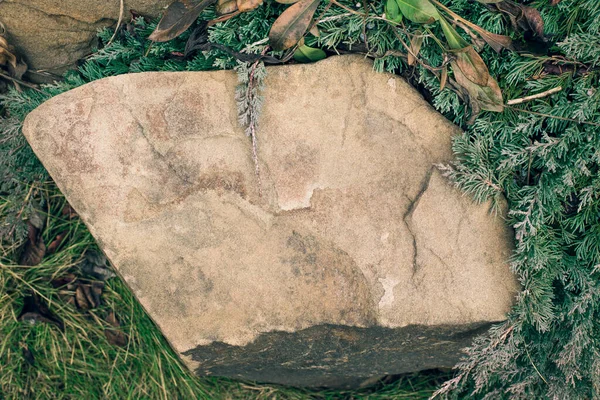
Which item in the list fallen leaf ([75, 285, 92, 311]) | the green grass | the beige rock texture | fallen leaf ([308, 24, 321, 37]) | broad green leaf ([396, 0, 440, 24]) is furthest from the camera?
fallen leaf ([75, 285, 92, 311])

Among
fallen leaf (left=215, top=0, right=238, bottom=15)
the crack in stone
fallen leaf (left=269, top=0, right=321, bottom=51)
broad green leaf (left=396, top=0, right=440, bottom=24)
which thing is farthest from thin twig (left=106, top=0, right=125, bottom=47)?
the crack in stone

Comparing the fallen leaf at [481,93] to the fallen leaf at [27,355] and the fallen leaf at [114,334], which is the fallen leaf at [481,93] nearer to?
the fallen leaf at [114,334]

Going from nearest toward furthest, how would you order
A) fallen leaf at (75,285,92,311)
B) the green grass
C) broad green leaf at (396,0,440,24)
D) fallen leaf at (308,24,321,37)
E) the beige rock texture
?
broad green leaf at (396,0,440,24) < fallen leaf at (308,24,321,37) < the beige rock texture < the green grass < fallen leaf at (75,285,92,311)

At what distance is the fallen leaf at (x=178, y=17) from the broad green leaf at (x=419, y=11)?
0.87 meters

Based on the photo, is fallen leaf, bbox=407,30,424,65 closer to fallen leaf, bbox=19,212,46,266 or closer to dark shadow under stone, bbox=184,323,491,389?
Result: dark shadow under stone, bbox=184,323,491,389

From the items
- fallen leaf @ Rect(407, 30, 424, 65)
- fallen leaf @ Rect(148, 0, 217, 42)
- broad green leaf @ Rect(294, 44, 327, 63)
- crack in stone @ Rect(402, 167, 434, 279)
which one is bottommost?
crack in stone @ Rect(402, 167, 434, 279)

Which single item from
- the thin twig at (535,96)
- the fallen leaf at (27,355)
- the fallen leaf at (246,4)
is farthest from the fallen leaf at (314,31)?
the fallen leaf at (27,355)

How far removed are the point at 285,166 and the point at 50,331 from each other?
186cm

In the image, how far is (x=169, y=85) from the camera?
2635mm

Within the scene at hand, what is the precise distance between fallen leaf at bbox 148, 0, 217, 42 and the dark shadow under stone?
1.44 meters

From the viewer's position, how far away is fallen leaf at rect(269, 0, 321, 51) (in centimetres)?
249

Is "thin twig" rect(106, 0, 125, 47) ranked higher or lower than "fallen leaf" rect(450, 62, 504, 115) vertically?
higher

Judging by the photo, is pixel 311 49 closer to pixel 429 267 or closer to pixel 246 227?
pixel 246 227

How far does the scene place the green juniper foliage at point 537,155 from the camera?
2.55m
